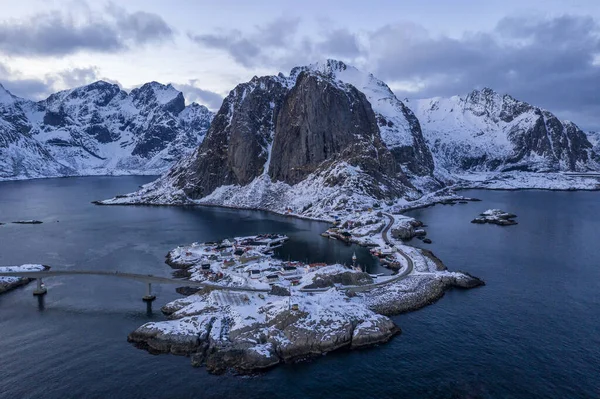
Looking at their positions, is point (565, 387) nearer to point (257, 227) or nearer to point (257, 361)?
point (257, 361)

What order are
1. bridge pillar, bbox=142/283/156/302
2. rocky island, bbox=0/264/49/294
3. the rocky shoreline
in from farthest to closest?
rocky island, bbox=0/264/49/294
bridge pillar, bbox=142/283/156/302
the rocky shoreline

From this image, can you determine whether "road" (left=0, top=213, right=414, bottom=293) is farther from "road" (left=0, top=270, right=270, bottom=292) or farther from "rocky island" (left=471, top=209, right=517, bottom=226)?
"rocky island" (left=471, top=209, right=517, bottom=226)

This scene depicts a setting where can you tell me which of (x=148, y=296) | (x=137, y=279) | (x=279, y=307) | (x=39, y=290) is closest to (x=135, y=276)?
(x=137, y=279)

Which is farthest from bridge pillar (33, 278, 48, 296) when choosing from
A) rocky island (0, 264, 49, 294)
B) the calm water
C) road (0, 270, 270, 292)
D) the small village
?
the small village

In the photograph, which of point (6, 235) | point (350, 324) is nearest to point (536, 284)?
point (350, 324)

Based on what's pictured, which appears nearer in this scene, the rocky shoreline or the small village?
the rocky shoreline

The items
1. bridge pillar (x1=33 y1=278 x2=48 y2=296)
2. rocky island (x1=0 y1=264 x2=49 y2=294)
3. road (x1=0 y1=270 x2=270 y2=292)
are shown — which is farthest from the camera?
rocky island (x1=0 y1=264 x2=49 y2=294)
